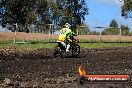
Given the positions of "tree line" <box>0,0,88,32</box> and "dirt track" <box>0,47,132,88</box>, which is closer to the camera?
"dirt track" <box>0,47,132,88</box>

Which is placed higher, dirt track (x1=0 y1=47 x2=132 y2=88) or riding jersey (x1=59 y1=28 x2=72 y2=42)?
riding jersey (x1=59 y1=28 x2=72 y2=42)

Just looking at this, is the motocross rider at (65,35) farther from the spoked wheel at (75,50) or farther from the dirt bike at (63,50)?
the spoked wheel at (75,50)

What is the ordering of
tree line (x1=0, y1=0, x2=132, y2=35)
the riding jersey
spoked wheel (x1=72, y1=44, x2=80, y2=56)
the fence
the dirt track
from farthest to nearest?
tree line (x1=0, y1=0, x2=132, y2=35) → the fence → spoked wheel (x1=72, y1=44, x2=80, y2=56) → the riding jersey → the dirt track

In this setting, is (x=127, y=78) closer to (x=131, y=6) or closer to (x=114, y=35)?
(x=114, y=35)

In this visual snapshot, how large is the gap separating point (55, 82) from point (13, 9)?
81.5 m

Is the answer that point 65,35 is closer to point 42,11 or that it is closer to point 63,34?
point 63,34

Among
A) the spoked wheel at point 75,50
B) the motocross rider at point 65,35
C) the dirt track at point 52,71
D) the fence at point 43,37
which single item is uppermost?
the motocross rider at point 65,35

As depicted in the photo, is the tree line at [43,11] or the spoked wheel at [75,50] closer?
the spoked wheel at [75,50]

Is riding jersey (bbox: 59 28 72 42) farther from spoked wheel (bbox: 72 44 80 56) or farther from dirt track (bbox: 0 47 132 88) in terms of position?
dirt track (bbox: 0 47 132 88)

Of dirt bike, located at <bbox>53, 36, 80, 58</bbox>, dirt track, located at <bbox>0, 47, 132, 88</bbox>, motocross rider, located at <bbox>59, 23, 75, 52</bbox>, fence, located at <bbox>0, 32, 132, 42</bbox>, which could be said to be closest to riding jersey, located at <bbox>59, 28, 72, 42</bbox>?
motocross rider, located at <bbox>59, 23, 75, 52</bbox>

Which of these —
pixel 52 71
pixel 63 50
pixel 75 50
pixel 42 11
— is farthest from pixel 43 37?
pixel 42 11

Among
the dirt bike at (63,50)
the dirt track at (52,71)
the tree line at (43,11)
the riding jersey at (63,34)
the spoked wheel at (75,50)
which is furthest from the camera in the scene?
the tree line at (43,11)

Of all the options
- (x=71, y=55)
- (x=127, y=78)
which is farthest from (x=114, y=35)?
(x=127, y=78)

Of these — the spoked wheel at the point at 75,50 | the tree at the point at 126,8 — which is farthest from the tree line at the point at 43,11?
the spoked wheel at the point at 75,50
